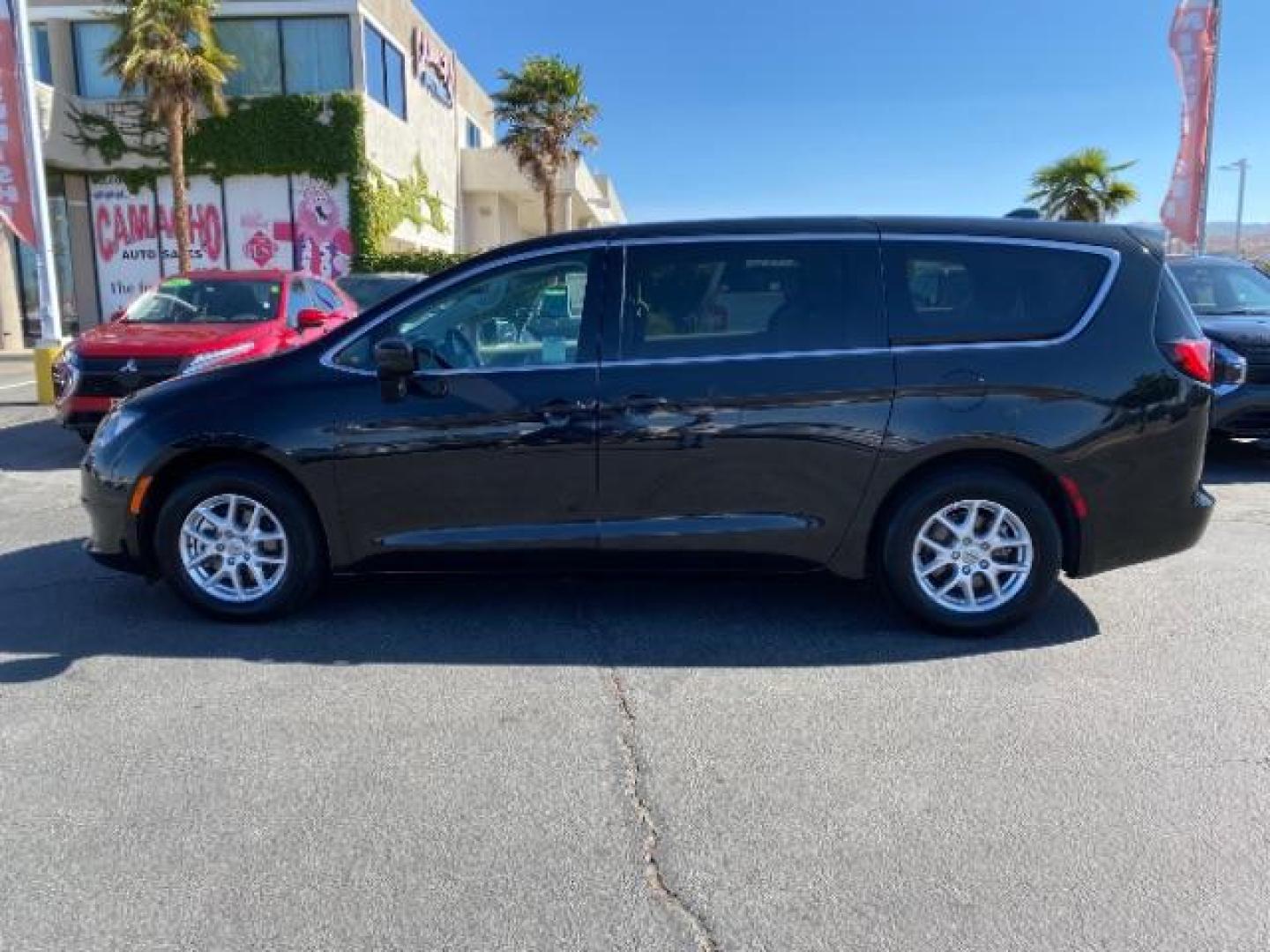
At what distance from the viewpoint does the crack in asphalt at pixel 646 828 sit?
246cm

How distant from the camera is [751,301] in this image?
4.36 metres

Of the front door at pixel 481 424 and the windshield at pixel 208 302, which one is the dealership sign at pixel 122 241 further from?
the front door at pixel 481 424

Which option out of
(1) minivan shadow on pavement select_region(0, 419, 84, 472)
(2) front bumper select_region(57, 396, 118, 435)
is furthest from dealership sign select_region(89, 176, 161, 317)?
(2) front bumper select_region(57, 396, 118, 435)

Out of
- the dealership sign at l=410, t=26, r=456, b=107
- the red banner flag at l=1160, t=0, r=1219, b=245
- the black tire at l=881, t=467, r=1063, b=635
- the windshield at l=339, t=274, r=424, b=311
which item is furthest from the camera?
the dealership sign at l=410, t=26, r=456, b=107

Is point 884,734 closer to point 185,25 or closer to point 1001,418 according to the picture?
point 1001,418

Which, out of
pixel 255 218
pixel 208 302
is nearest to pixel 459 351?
pixel 208 302

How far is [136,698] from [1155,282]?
461cm

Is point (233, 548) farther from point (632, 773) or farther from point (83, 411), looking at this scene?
point (83, 411)

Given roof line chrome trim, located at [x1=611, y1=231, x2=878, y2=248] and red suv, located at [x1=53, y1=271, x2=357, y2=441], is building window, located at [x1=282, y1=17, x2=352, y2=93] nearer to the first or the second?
red suv, located at [x1=53, y1=271, x2=357, y2=441]

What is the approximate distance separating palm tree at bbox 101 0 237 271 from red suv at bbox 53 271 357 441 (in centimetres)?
1368

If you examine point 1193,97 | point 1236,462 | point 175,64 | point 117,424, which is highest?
point 175,64

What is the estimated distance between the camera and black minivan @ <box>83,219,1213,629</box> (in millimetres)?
4281

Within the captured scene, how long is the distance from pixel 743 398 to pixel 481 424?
115cm

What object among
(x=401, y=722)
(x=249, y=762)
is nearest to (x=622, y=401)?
(x=401, y=722)
